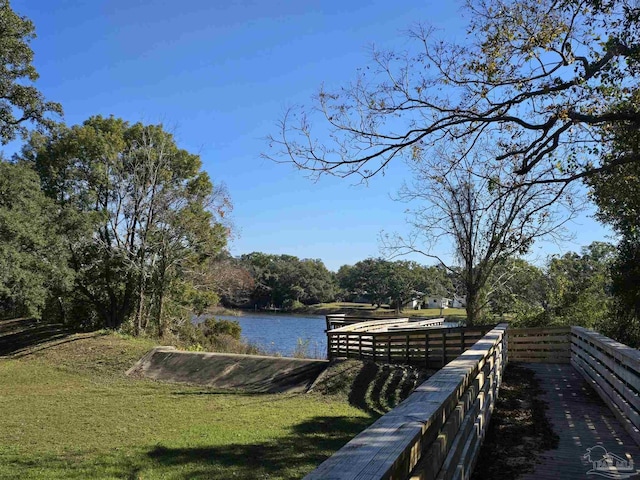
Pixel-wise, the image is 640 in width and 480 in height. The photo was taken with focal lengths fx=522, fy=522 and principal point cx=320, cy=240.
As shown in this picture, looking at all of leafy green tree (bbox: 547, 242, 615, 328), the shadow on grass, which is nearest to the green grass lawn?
the shadow on grass

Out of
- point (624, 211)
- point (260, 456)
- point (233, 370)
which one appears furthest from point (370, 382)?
point (624, 211)

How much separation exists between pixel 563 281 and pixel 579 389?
12663 millimetres

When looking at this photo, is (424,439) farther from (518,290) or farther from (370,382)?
(518,290)

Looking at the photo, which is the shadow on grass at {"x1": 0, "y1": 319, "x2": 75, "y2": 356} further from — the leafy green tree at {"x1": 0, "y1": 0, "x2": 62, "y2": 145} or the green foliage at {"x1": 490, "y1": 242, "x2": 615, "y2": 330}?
the green foliage at {"x1": 490, "y1": 242, "x2": 615, "y2": 330}

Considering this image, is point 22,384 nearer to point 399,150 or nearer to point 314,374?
point 314,374

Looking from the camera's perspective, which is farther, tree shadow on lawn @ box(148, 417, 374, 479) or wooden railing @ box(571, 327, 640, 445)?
tree shadow on lawn @ box(148, 417, 374, 479)

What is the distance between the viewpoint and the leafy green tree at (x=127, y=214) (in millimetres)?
23562

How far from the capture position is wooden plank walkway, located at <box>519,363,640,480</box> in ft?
15.5

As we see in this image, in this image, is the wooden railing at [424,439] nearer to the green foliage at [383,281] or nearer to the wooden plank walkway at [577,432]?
the wooden plank walkway at [577,432]

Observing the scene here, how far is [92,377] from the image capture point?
17.6 meters

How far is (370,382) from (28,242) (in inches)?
504

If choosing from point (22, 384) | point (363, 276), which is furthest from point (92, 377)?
point (363, 276)

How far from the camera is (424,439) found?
262 cm

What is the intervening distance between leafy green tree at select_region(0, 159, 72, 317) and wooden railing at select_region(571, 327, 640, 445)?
Result: 1655cm
